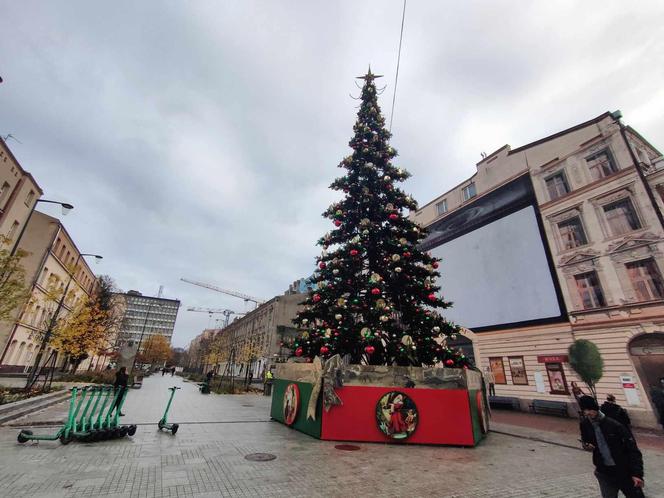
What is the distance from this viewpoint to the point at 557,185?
70.9 feet

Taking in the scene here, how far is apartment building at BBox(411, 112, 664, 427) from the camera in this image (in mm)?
16250

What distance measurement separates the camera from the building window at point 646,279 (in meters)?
15.9

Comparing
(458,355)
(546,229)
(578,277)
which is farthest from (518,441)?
(546,229)

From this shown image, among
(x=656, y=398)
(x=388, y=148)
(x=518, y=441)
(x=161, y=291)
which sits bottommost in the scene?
(x=518, y=441)

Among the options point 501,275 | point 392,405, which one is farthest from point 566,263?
point 392,405

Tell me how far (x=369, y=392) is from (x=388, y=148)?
9.66 metres

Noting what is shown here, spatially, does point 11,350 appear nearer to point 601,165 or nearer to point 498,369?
point 498,369

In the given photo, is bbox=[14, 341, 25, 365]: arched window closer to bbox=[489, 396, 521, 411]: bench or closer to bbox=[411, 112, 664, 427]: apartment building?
bbox=[411, 112, 664, 427]: apartment building

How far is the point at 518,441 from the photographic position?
1023cm

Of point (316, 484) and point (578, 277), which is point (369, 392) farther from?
point (578, 277)

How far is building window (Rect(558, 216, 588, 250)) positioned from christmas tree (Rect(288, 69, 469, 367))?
14.9 metres

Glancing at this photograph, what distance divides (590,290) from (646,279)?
2.59 metres

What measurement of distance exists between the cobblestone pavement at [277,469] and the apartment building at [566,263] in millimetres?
10961

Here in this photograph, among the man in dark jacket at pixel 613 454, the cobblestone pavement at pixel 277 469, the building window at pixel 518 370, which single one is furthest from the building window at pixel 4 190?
the building window at pixel 518 370
